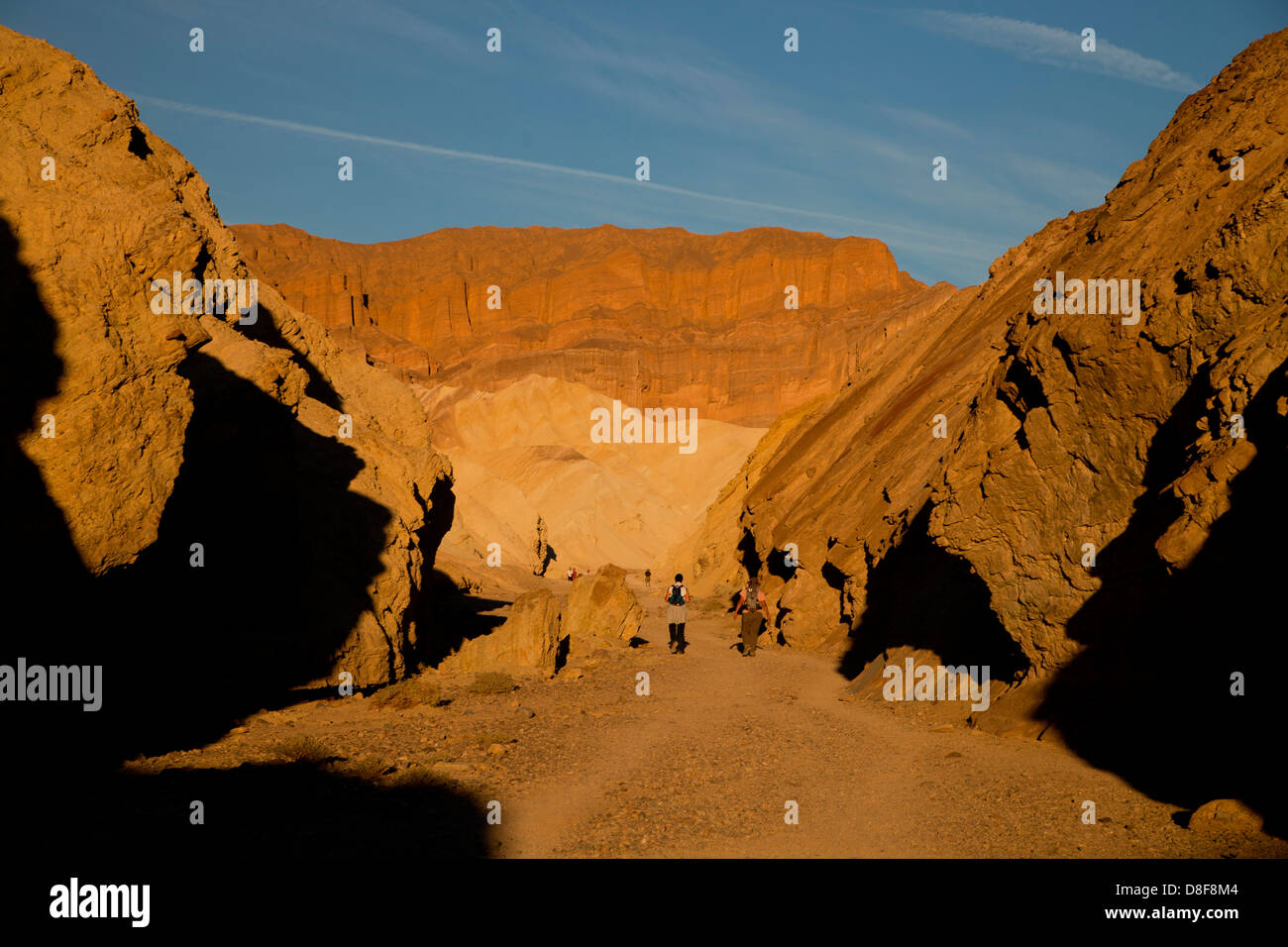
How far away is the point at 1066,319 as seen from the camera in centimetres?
1104

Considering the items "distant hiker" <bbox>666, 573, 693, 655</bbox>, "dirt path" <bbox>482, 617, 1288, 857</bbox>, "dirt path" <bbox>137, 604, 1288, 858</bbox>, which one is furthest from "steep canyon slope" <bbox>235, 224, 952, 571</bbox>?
"dirt path" <bbox>482, 617, 1288, 857</bbox>

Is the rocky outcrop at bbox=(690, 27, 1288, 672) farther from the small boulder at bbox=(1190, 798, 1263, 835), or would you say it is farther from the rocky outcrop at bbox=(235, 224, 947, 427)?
the rocky outcrop at bbox=(235, 224, 947, 427)

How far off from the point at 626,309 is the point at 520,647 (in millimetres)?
116366

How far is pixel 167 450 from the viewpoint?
817 centimetres

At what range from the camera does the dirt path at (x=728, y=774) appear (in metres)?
6.67

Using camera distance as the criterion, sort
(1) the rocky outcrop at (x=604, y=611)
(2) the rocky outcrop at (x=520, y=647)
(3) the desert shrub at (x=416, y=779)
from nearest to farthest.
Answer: (3) the desert shrub at (x=416, y=779) < (2) the rocky outcrop at (x=520, y=647) < (1) the rocky outcrop at (x=604, y=611)

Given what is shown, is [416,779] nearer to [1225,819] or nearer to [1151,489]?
[1225,819]

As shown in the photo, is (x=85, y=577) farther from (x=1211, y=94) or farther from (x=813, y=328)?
(x=813, y=328)

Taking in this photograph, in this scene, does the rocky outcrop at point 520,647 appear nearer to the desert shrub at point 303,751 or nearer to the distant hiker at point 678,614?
the distant hiker at point 678,614

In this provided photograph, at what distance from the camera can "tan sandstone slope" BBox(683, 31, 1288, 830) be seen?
7.41m

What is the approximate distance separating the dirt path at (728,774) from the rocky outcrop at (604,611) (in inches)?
266

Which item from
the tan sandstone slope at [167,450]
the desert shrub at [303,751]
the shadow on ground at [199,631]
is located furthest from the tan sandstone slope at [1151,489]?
the tan sandstone slope at [167,450]

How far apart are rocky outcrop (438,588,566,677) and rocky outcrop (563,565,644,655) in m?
4.14

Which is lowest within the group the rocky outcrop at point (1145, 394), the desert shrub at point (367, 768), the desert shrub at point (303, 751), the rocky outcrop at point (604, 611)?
the rocky outcrop at point (604, 611)
